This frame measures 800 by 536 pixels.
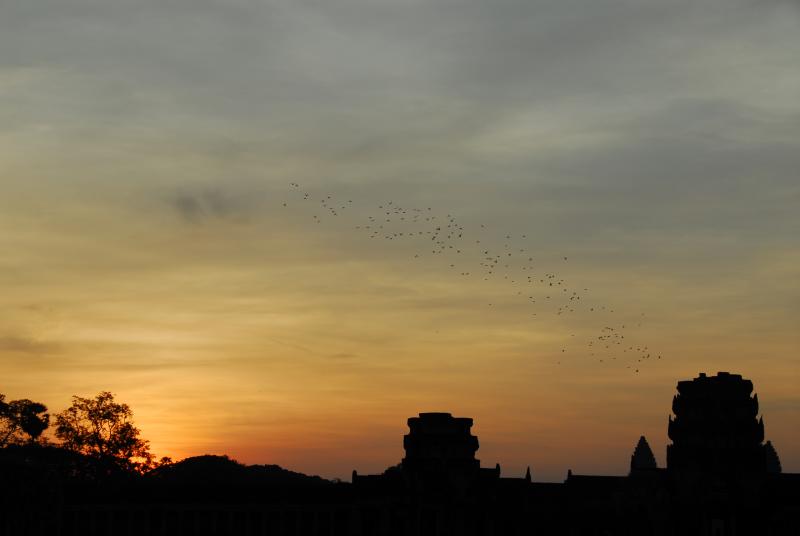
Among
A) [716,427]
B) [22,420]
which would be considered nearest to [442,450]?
[716,427]

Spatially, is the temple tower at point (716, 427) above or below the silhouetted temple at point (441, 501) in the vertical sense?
above

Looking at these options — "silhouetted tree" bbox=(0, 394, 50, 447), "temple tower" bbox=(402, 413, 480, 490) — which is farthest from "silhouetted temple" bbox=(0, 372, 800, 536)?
"silhouetted tree" bbox=(0, 394, 50, 447)

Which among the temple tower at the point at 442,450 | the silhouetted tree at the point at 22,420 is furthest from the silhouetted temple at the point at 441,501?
the silhouetted tree at the point at 22,420

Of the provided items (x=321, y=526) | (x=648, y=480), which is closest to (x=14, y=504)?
(x=321, y=526)

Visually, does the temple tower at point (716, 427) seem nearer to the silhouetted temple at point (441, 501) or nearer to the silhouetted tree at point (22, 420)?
the silhouetted temple at point (441, 501)

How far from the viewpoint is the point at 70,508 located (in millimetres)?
79688

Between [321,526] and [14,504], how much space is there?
23295 millimetres

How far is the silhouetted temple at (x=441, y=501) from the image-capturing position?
80.9 metres

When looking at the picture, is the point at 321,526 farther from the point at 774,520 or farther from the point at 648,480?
the point at 774,520

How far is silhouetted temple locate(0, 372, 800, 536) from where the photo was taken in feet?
265

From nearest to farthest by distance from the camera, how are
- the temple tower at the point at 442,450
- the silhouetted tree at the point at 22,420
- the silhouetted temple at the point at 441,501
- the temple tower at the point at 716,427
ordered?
the silhouetted temple at the point at 441,501
the temple tower at the point at 442,450
the temple tower at the point at 716,427
the silhouetted tree at the point at 22,420

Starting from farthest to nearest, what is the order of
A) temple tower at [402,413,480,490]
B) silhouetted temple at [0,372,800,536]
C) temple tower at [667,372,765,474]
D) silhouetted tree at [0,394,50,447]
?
silhouetted tree at [0,394,50,447], temple tower at [667,372,765,474], temple tower at [402,413,480,490], silhouetted temple at [0,372,800,536]

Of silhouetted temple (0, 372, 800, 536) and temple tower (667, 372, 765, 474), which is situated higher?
temple tower (667, 372, 765, 474)

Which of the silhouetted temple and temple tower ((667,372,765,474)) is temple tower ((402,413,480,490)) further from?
temple tower ((667,372,765,474))
